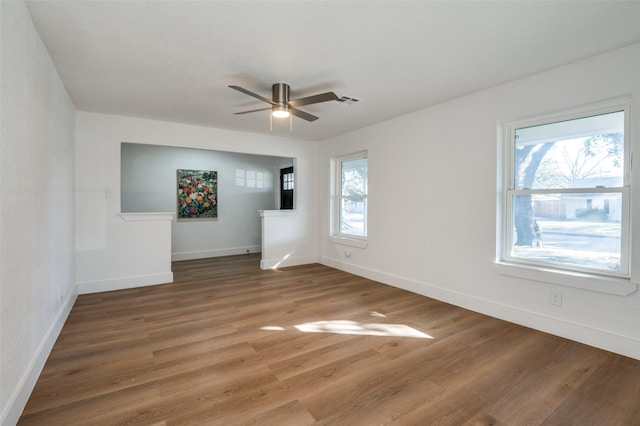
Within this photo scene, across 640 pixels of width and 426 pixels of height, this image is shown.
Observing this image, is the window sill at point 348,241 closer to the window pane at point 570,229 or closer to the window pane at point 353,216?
the window pane at point 353,216

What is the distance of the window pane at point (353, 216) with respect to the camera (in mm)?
5035

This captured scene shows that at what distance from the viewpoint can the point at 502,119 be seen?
3.01 m

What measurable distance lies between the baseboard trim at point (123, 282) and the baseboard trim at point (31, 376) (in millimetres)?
1064

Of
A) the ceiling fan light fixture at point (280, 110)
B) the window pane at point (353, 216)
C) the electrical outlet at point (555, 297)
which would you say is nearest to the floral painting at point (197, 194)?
the window pane at point (353, 216)

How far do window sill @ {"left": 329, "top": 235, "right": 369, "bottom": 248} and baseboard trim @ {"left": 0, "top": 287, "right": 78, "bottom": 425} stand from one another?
3.76 metres

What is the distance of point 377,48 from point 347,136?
109 inches

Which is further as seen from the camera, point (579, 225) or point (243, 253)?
point (243, 253)

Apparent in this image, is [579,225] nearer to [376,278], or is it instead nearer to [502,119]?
[502,119]

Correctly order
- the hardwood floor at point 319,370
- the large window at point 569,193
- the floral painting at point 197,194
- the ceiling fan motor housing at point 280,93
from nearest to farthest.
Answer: the hardwood floor at point 319,370
the large window at point 569,193
the ceiling fan motor housing at point 280,93
the floral painting at point 197,194

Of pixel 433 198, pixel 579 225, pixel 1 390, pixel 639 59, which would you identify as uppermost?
pixel 639 59

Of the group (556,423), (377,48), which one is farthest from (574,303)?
(377,48)

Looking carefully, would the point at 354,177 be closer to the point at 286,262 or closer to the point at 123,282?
the point at 286,262

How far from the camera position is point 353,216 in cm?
525

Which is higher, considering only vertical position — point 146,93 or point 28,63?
point 146,93
